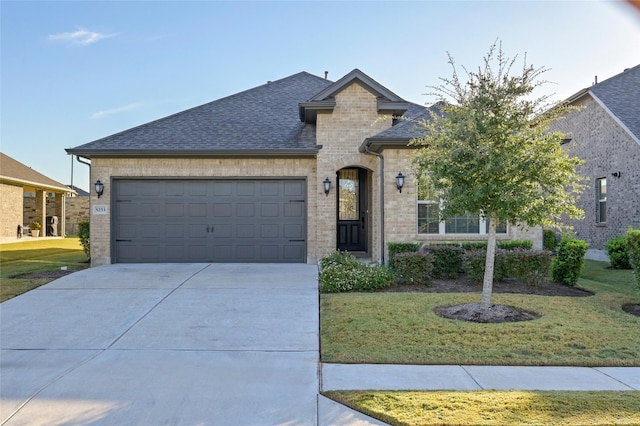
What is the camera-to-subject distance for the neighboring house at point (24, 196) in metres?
25.6

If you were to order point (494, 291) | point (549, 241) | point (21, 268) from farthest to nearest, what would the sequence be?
point (549, 241)
point (21, 268)
point (494, 291)

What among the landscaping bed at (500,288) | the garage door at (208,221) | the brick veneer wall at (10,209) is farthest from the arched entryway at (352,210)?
the brick veneer wall at (10,209)

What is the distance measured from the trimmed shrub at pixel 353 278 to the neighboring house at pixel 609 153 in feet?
26.4

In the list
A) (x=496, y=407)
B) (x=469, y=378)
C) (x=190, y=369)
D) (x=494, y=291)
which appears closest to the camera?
(x=496, y=407)

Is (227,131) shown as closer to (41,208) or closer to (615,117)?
(615,117)

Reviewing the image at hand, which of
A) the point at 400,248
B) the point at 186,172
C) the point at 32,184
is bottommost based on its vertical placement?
the point at 400,248

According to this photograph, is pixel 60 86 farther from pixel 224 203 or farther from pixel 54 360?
pixel 54 360

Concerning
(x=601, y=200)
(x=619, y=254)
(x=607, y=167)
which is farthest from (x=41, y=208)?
(x=619, y=254)

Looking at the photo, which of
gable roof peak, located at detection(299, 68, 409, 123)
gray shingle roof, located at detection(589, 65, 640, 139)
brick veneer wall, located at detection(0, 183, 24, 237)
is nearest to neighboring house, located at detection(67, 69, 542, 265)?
gable roof peak, located at detection(299, 68, 409, 123)

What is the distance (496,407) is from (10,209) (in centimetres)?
2862

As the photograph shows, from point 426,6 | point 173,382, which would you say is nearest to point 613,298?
point 426,6

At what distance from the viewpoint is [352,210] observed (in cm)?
1506

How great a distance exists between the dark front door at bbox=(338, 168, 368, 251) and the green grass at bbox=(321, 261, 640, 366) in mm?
6037

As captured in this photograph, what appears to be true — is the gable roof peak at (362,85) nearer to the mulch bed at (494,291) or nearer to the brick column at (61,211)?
the mulch bed at (494,291)
